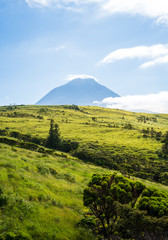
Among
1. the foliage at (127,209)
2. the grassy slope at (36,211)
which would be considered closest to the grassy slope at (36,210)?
the grassy slope at (36,211)

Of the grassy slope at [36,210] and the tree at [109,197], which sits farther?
the tree at [109,197]

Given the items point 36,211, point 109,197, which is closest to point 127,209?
point 109,197

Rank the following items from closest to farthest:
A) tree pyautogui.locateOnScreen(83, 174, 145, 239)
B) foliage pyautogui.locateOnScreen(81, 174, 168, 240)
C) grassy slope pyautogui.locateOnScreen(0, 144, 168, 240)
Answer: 1. foliage pyautogui.locateOnScreen(81, 174, 168, 240)
2. grassy slope pyautogui.locateOnScreen(0, 144, 168, 240)
3. tree pyautogui.locateOnScreen(83, 174, 145, 239)

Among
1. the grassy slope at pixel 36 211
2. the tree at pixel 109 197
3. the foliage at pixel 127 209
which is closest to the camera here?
the foliage at pixel 127 209

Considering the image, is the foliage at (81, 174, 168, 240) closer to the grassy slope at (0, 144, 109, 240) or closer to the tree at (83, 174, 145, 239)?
the tree at (83, 174, 145, 239)

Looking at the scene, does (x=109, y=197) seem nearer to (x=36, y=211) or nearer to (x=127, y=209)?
(x=127, y=209)

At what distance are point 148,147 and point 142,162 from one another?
21.3 metres

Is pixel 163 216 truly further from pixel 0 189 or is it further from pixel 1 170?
pixel 1 170

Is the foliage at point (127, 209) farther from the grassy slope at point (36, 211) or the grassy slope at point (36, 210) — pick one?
the grassy slope at point (36, 210)

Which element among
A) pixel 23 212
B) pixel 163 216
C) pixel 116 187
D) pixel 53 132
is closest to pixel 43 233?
pixel 23 212

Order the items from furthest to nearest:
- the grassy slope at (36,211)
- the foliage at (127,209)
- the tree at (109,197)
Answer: the tree at (109,197) < the grassy slope at (36,211) < the foliage at (127,209)

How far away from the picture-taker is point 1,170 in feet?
54.9

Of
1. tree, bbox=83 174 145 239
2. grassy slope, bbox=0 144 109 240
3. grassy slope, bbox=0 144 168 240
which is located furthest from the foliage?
grassy slope, bbox=0 144 109 240

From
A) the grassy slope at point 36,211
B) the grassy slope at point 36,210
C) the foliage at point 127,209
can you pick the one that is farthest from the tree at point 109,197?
the grassy slope at point 36,210
